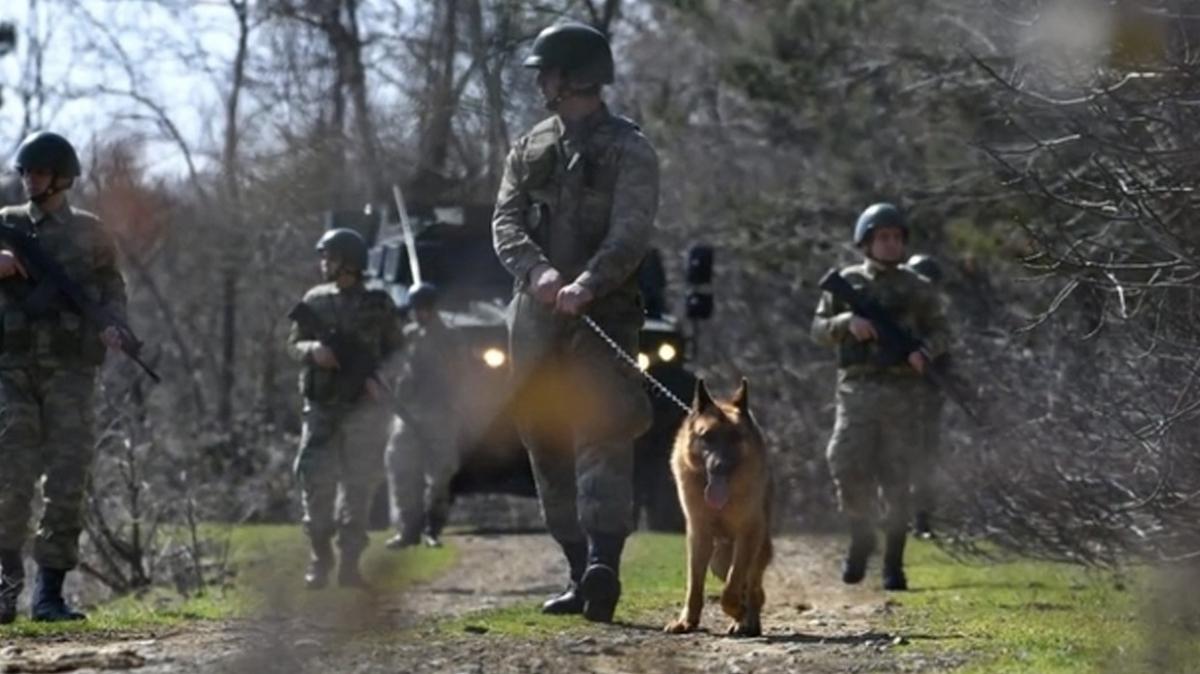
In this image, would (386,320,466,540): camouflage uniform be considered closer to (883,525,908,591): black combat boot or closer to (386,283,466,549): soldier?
(386,283,466,549): soldier

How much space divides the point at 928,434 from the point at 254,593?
4104 millimetres

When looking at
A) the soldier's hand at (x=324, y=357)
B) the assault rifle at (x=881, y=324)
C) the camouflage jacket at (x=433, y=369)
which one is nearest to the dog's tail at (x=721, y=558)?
the assault rifle at (x=881, y=324)

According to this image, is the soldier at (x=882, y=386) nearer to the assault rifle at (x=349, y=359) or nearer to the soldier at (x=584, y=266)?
the assault rifle at (x=349, y=359)

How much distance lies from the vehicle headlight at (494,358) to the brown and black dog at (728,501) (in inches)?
347

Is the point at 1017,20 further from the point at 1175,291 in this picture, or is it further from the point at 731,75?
the point at 731,75

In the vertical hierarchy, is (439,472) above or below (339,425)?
above

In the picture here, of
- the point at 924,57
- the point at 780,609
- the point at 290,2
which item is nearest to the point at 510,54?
the point at 290,2

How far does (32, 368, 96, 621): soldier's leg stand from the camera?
11.9 m

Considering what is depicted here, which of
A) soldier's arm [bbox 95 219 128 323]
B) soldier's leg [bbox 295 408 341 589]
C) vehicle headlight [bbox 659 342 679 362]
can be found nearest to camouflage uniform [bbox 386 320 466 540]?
vehicle headlight [bbox 659 342 679 362]

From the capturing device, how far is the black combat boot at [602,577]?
36.3ft

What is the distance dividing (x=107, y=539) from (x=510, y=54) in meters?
5.00

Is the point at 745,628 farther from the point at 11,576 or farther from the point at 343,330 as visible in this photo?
the point at 343,330

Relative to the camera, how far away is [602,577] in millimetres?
11070

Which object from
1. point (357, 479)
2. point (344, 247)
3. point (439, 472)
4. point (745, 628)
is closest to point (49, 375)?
point (745, 628)
